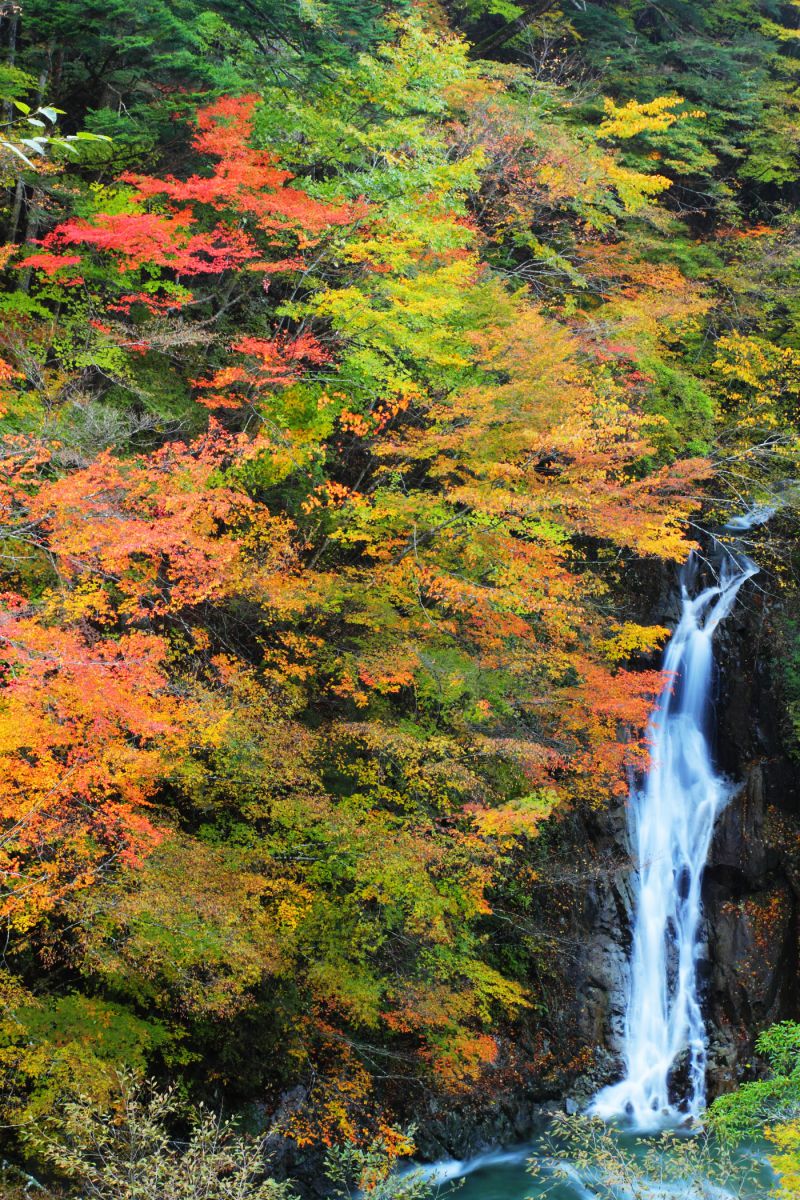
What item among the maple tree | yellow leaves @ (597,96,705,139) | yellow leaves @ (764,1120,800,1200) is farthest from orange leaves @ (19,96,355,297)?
yellow leaves @ (764,1120,800,1200)

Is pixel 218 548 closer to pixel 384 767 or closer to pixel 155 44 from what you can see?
pixel 384 767

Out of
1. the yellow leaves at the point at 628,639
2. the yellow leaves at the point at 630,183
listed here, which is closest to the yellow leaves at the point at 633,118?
the yellow leaves at the point at 630,183

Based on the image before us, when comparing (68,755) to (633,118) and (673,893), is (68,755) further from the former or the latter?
(633,118)

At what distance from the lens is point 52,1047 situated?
8.08m

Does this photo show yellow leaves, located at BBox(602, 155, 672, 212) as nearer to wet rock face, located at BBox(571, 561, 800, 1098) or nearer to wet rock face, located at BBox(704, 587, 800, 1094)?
wet rock face, located at BBox(571, 561, 800, 1098)

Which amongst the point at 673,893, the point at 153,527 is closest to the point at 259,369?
the point at 153,527

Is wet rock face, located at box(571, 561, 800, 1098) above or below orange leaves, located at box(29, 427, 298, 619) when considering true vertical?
below

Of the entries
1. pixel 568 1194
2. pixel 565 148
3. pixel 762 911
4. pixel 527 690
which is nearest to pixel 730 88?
pixel 565 148

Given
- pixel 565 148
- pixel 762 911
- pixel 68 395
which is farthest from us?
pixel 565 148

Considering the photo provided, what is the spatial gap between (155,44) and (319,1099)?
14.5m

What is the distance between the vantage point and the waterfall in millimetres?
14969

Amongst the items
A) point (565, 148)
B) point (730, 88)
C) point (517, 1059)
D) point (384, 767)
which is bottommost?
point (517, 1059)

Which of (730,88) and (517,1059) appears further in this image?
(730,88)

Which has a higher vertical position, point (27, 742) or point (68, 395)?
point (68, 395)
